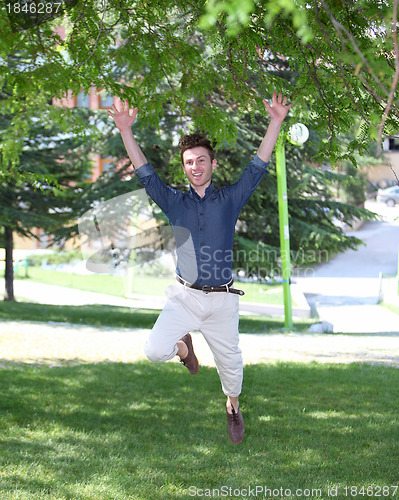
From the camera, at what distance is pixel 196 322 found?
403 centimetres

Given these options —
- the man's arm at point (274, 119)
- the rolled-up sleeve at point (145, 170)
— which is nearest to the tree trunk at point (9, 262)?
the rolled-up sleeve at point (145, 170)

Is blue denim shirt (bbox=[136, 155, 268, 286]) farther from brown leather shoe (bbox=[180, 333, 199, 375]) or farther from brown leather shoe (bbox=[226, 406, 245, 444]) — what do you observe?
→ brown leather shoe (bbox=[226, 406, 245, 444])

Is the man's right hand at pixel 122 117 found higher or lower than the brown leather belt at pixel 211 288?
higher

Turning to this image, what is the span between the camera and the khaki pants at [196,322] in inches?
156

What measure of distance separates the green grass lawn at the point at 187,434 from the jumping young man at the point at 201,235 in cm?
94

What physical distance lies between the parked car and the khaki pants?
133ft

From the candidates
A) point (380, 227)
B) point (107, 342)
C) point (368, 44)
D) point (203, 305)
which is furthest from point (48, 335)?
point (380, 227)

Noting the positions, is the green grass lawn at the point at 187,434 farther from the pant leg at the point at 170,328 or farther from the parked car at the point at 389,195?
the parked car at the point at 389,195

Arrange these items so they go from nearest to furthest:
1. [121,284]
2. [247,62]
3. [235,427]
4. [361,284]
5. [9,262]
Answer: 1. [247,62]
2. [235,427]
3. [9,262]
4. [361,284]
5. [121,284]

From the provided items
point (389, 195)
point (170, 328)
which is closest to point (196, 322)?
point (170, 328)

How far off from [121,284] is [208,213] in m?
28.0

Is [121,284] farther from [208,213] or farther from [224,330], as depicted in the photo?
[208,213]

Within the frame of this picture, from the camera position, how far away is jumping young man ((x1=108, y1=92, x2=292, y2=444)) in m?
3.95

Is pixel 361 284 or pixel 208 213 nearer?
pixel 208 213
